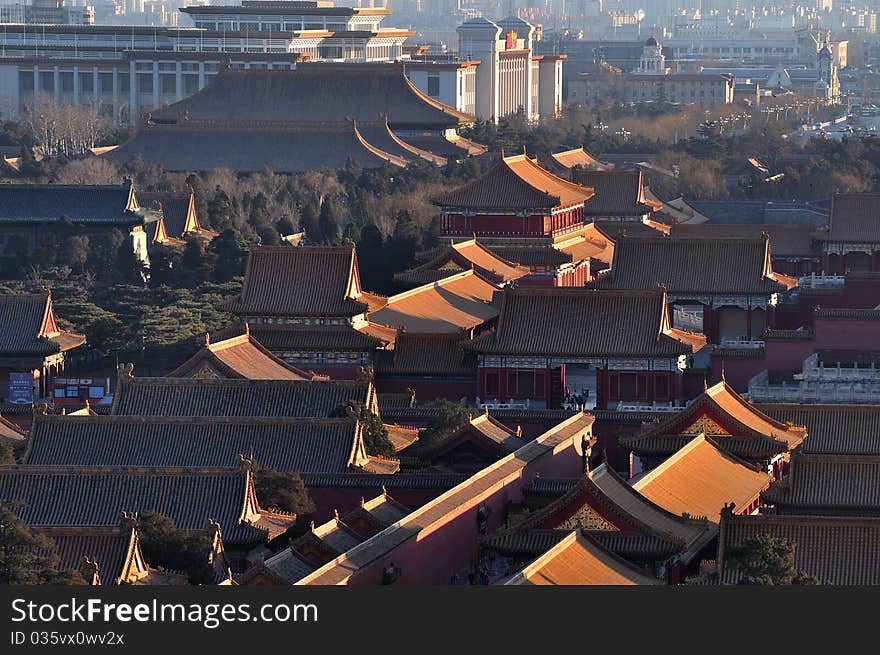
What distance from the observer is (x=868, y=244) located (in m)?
68.0

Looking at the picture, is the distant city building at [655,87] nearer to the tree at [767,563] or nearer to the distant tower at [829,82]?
the distant tower at [829,82]

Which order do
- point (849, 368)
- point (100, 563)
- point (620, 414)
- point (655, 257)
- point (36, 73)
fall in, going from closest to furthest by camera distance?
1. point (100, 563)
2. point (620, 414)
3. point (849, 368)
4. point (655, 257)
5. point (36, 73)

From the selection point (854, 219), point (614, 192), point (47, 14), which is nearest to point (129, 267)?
point (614, 192)

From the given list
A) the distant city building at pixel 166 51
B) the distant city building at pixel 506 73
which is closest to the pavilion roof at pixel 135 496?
the distant city building at pixel 166 51

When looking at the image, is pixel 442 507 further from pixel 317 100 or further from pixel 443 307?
pixel 317 100

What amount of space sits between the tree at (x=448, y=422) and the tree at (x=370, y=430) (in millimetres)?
1146

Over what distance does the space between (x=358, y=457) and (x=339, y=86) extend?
7284cm

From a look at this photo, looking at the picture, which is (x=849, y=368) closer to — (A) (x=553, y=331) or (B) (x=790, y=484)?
(A) (x=553, y=331)

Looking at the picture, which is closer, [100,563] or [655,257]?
[100,563]

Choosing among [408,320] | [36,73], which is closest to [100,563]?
[408,320]

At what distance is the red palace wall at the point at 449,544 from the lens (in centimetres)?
3412

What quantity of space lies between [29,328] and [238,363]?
7660 mm

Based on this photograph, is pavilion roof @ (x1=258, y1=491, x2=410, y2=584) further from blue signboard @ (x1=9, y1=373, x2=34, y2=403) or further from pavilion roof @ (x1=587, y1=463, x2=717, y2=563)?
blue signboard @ (x1=9, y1=373, x2=34, y2=403)

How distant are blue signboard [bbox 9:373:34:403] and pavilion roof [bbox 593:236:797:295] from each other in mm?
12297
